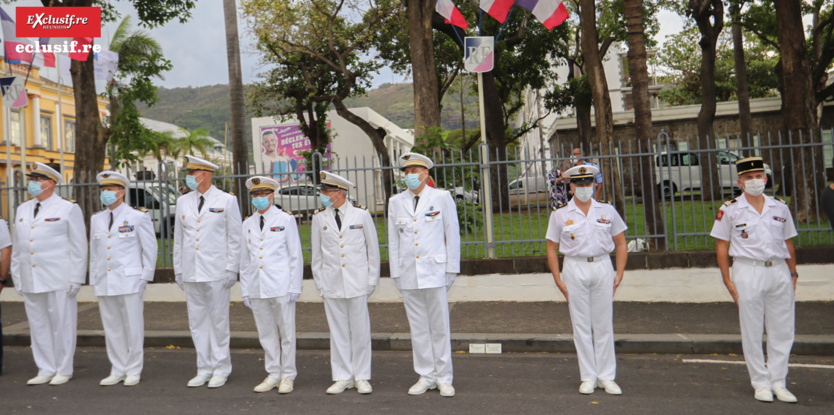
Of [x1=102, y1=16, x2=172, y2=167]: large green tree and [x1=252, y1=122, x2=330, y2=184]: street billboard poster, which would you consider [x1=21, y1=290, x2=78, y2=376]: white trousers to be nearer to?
[x1=102, y1=16, x2=172, y2=167]: large green tree

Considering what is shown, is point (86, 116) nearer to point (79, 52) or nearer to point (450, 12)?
point (79, 52)

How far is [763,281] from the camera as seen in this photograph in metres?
5.60

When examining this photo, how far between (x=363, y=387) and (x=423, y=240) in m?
1.34

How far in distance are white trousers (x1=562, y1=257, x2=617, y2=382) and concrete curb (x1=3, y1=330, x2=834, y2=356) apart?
6.31ft

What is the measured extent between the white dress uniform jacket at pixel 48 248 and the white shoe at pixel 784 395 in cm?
617

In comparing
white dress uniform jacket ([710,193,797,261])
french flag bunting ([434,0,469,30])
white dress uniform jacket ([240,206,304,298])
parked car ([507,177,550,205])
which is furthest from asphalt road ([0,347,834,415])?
french flag bunting ([434,0,469,30])

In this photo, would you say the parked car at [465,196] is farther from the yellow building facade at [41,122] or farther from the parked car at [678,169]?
the yellow building facade at [41,122]

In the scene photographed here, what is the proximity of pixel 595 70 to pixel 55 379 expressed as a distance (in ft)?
32.1

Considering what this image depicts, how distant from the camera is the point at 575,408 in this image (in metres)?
5.45

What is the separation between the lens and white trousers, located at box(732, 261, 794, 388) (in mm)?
5594

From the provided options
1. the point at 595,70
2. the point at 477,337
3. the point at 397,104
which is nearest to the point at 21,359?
the point at 477,337

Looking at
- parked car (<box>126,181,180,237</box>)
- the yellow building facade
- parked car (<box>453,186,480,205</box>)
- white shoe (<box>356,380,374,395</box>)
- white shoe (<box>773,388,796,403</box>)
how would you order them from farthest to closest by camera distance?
1. the yellow building facade
2. parked car (<box>453,186,480,205</box>)
3. parked car (<box>126,181,180,237</box>)
4. white shoe (<box>356,380,374,395</box>)
5. white shoe (<box>773,388,796,403</box>)

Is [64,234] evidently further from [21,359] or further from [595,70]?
[595,70]

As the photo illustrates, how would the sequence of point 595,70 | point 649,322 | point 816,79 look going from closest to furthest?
point 649,322 < point 595,70 < point 816,79
